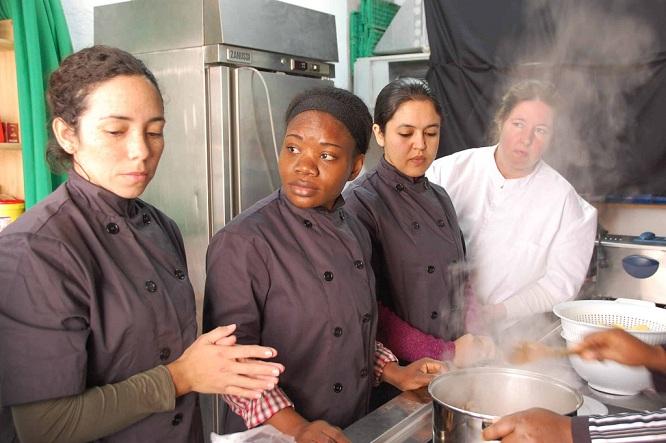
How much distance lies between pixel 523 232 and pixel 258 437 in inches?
57.4

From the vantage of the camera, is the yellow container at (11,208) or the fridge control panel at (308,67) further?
the fridge control panel at (308,67)

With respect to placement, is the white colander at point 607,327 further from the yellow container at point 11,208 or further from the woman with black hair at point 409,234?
the yellow container at point 11,208

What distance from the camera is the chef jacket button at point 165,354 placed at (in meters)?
1.12

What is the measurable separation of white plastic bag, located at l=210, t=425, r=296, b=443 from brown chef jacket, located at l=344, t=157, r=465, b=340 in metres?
0.69

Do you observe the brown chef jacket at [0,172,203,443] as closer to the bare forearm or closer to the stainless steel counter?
the bare forearm

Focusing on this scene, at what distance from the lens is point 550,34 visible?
300 cm

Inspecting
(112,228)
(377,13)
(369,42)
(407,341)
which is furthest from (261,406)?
(377,13)

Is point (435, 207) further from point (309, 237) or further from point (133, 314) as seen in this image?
point (133, 314)

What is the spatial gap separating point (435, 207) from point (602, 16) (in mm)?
1542

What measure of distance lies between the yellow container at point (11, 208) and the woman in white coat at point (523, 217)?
166 centimetres

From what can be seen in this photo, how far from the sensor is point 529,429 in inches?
35.4

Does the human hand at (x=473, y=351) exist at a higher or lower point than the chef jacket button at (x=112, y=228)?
lower

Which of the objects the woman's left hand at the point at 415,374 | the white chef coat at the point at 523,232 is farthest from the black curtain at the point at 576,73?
the woman's left hand at the point at 415,374

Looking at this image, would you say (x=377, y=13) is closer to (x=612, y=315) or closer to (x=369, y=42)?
(x=369, y=42)
